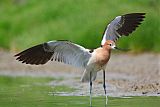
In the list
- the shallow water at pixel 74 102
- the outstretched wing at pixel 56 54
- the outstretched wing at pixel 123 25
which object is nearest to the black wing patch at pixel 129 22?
the outstretched wing at pixel 123 25

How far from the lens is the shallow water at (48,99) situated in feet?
39.4

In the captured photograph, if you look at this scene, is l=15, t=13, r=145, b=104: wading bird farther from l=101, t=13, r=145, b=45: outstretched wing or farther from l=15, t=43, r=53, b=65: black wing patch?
l=101, t=13, r=145, b=45: outstretched wing

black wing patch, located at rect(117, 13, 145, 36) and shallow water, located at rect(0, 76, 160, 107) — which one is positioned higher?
black wing patch, located at rect(117, 13, 145, 36)

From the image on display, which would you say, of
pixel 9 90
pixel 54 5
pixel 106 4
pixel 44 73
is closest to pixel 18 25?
pixel 54 5

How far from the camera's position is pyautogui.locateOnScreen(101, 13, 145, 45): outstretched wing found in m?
14.0

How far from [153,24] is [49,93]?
317 inches

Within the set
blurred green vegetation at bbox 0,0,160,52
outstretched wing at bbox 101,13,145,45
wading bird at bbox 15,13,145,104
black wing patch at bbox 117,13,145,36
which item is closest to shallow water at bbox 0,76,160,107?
wading bird at bbox 15,13,145,104

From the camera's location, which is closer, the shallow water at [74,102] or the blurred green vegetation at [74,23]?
the shallow water at [74,102]

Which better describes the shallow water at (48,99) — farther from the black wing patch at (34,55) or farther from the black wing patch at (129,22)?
the black wing patch at (129,22)

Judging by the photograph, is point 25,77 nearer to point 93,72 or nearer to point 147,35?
point 147,35

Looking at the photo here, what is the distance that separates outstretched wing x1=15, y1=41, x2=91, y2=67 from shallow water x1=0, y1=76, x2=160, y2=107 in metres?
0.70

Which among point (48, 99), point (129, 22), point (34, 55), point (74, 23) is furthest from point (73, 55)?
point (74, 23)

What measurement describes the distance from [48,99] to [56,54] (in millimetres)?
939

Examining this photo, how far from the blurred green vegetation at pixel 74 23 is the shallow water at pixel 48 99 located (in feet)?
20.3
